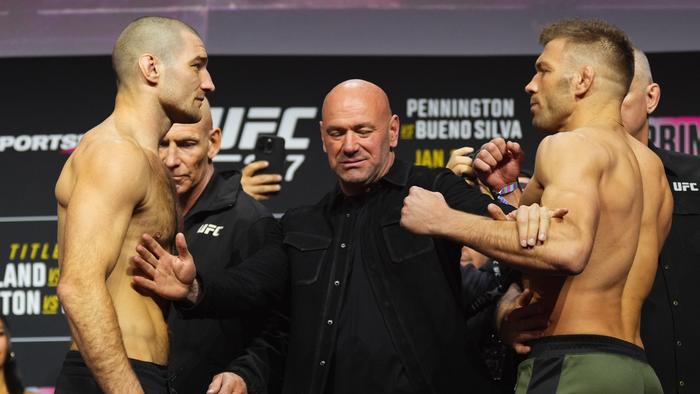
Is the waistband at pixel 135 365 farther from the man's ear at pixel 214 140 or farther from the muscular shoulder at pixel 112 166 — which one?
the man's ear at pixel 214 140

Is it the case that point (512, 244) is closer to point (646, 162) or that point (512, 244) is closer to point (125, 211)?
point (646, 162)

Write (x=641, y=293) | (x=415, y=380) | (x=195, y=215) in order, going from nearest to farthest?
1. (x=641, y=293)
2. (x=415, y=380)
3. (x=195, y=215)

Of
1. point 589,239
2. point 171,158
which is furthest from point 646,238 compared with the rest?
point 171,158

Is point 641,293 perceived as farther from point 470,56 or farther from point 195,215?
point 470,56

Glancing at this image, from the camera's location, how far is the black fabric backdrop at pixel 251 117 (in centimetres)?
499

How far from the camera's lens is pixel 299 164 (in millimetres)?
5070

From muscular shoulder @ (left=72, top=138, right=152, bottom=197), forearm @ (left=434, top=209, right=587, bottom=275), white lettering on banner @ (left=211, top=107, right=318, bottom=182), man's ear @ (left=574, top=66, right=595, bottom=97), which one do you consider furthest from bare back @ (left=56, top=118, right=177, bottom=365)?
white lettering on banner @ (left=211, top=107, right=318, bottom=182)

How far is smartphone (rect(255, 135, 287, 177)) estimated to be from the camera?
4.46 meters

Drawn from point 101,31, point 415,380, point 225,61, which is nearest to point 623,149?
point 415,380

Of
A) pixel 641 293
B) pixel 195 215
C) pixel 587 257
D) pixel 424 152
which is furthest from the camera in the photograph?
pixel 424 152

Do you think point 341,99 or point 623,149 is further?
point 341,99

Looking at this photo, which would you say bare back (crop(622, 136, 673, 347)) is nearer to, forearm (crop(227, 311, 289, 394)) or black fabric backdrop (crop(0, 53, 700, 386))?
forearm (crop(227, 311, 289, 394))

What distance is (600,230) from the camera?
112 inches

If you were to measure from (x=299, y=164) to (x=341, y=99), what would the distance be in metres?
1.51
